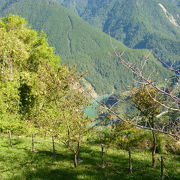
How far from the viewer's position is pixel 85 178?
39.2 feet

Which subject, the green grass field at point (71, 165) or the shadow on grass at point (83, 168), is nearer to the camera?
the shadow on grass at point (83, 168)

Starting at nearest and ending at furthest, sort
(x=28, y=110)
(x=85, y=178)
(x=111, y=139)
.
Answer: (x=85, y=178) → (x=111, y=139) → (x=28, y=110)

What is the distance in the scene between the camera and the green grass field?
40.6ft

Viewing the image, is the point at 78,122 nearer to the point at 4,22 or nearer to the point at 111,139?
the point at 111,139

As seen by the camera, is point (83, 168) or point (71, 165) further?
point (71, 165)

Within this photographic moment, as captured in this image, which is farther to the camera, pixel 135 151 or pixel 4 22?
pixel 4 22

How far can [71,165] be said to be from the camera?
1434cm

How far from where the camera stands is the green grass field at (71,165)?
1237 centimetres

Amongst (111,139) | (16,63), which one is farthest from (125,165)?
(16,63)

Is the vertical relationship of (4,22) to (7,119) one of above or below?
above

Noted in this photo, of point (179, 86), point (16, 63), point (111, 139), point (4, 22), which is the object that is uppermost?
point (4, 22)

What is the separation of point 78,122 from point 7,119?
29.7ft

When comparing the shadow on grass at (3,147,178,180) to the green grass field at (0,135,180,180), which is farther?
the green grass field at (0,135,180,180)

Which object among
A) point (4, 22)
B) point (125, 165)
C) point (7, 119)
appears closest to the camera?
point (125, 165)
